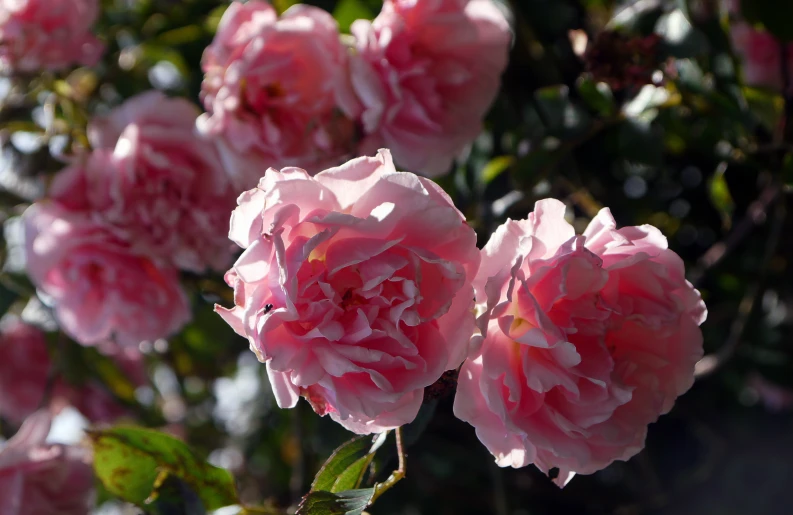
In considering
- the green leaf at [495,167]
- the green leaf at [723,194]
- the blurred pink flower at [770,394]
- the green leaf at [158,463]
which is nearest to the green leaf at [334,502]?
the green leaf at [158,463]

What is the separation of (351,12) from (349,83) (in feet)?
0.73

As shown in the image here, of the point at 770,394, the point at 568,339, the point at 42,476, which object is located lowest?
the point at 770,394

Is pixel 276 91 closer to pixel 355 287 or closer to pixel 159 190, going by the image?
pixel 159 190

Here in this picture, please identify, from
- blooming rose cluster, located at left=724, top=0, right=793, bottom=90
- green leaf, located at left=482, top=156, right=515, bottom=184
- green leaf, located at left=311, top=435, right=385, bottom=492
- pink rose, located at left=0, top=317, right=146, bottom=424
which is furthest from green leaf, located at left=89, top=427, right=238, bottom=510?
blooming rose cluster, located at left=724, top=0, right=793, bottom=90

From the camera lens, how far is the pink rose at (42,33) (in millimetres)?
818

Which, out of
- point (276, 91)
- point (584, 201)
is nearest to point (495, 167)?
point (584, 201)

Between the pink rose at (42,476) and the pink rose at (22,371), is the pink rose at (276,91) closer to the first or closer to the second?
the pink rose at (42,476)

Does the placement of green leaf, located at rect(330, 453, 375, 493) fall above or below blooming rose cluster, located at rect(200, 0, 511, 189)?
below

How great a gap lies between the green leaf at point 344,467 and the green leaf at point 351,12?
1.60ft

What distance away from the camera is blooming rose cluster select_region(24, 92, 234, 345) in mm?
765

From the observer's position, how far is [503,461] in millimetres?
474

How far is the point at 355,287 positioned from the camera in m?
0.46

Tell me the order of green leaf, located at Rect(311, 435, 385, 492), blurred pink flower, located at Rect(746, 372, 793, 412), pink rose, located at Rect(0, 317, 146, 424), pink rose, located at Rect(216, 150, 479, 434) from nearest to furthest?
1. pink rose, located at Rect(216, 150, 479, 434)
2. green leaf, located at Rect(311, 435, 385, 492)
3. pink rose, located at Rect(0, 317, 146, 424)
4. blurred pink flower, located at Rect(746, 372, 793, 412)

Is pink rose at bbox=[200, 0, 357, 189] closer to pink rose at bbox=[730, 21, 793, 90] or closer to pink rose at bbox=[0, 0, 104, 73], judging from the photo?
pink rose at bbox=[0, 0, 104, 73]
